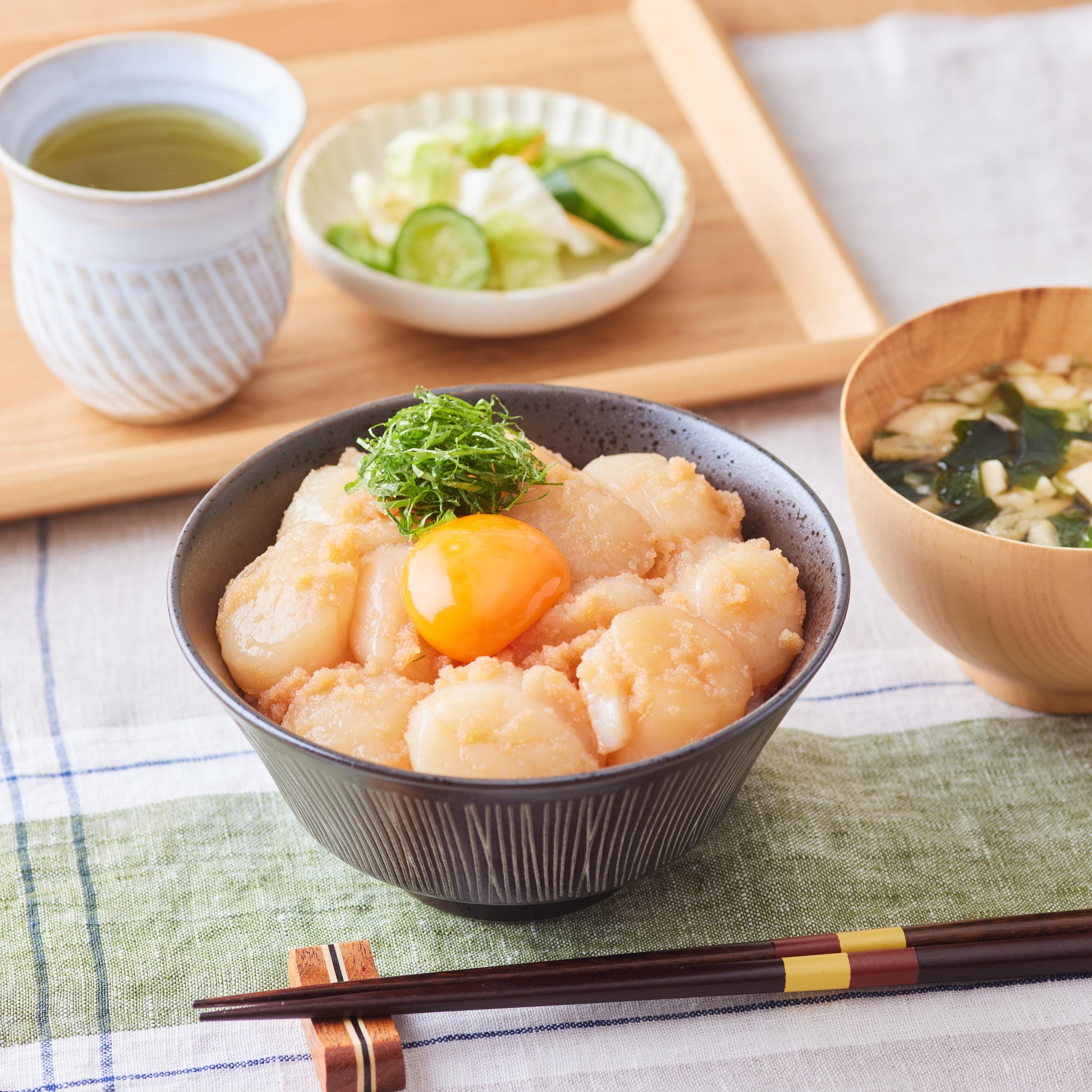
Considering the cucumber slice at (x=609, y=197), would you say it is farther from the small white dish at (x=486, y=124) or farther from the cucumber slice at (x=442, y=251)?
the cucumber slice at (x=442, y=251)

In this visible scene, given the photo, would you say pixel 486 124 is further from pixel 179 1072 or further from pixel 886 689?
pixel 179 1072

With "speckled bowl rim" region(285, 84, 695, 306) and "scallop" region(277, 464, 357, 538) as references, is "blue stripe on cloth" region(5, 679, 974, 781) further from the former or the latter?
"speckled bowl rim" region(285, 84, 695, 306)

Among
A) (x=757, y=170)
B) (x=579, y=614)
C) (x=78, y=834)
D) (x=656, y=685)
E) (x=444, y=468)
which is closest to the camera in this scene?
(x=656, y=685)

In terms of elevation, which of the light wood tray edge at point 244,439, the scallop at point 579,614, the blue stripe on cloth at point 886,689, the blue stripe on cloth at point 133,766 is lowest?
the blue stripe on cloth at point 133,766

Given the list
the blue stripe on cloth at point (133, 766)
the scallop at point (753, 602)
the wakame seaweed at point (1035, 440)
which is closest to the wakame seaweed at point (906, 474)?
the wakame seaweed at point (1035, 440)

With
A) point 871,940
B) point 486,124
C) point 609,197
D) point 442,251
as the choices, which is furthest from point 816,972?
point 486,124

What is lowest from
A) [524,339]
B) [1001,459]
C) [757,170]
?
[524,339]
